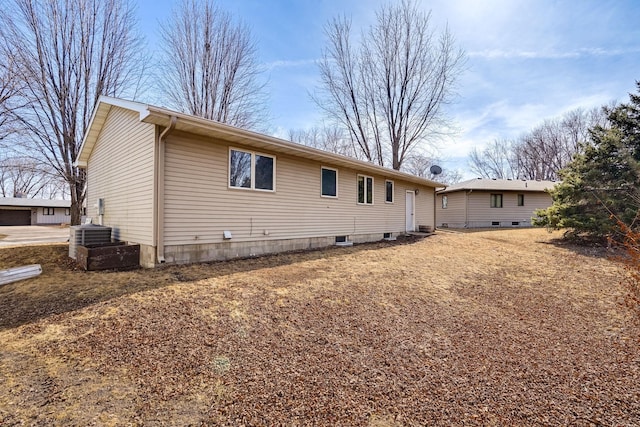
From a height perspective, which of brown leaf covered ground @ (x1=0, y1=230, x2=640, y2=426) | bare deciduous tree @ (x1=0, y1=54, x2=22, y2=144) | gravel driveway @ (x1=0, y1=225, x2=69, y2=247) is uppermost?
bare deciduous tree @ (x1=0, y1=54, x2=22, y2=144)

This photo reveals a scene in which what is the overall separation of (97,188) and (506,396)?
11.5m

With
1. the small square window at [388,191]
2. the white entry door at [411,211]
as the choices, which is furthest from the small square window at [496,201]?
the small square window at [388,191]

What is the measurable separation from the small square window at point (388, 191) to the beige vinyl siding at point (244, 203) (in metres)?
1.15

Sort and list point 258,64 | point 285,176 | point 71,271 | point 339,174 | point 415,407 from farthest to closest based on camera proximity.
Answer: point 258,64
point 339,174
point 285,176
point 71,271
point 415,407

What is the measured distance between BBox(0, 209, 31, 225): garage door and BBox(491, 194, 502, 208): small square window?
4324cm

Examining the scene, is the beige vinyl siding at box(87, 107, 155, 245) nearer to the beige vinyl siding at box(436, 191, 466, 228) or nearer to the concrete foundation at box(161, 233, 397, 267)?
the concrete foundation at box(161, 233, 397, 267)

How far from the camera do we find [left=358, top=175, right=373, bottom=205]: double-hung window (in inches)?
439

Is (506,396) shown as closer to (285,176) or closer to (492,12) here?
(285,176)

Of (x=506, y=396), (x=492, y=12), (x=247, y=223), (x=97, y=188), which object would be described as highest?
(x=492, y=12)

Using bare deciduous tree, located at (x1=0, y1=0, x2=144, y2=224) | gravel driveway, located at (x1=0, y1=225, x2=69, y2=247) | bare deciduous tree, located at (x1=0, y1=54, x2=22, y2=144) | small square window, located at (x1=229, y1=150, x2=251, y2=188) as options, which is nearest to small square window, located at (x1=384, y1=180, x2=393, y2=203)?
small square window, located at (x1=229, y1=150, x2=251, y2=188)

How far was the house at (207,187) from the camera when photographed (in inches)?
243

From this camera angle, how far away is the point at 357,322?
12.6 ft

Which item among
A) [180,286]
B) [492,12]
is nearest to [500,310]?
[180,286]

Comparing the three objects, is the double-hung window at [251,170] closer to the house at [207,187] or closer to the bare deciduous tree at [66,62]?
the house at [207,187]
